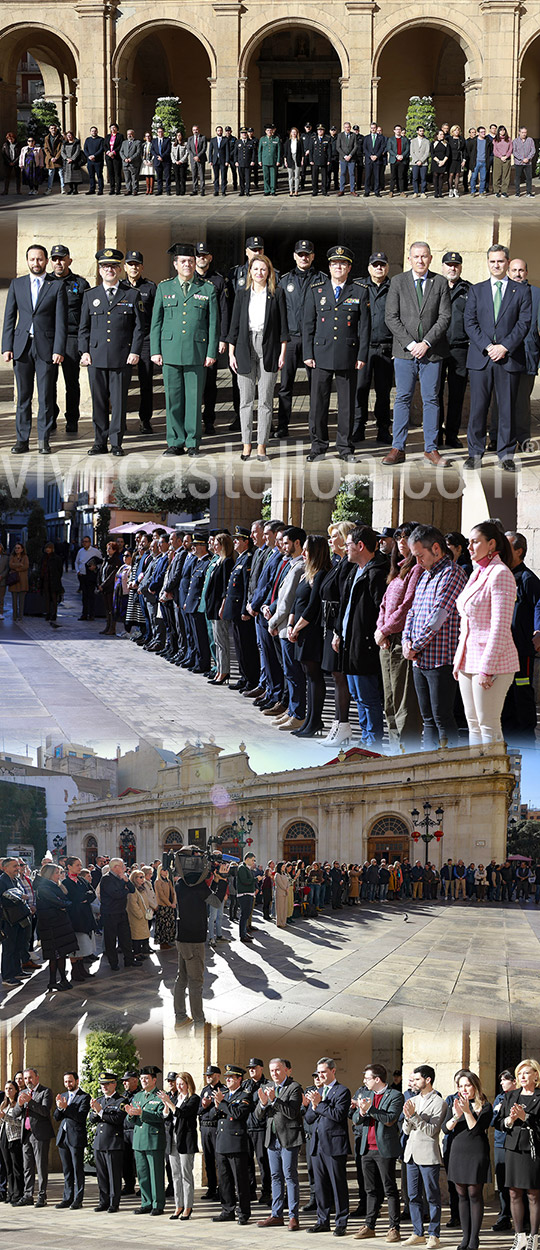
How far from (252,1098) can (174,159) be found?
14.8 meters

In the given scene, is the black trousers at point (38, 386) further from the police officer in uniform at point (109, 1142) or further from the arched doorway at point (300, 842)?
the police officer in uniform at point (109, 1142)

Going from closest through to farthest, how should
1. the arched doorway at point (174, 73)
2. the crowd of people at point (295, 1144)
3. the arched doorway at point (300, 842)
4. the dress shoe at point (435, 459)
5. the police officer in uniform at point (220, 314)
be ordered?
the crowd of people at point (295, 1144) < the dress shoe at point (435, 459) < the police officer in uniform at point (220, 314) < the arched doorway at point (300, 842) < the arched doorway at point (174, 73)

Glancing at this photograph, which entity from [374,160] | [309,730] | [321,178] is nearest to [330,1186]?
[309,730]

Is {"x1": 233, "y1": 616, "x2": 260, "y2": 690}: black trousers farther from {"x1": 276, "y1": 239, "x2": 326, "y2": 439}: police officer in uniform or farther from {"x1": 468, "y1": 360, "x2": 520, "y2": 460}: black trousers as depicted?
{"x1": 468, "y1": 360, "x2": 520, "y2": 460}: black trousers

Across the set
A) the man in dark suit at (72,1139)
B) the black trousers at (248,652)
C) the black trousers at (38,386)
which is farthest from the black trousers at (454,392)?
the man in dark suit at (72,1139)

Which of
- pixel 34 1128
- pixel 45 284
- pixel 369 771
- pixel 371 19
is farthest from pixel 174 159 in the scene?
pixel 34 1128

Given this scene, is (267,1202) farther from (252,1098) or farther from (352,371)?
(352,371)

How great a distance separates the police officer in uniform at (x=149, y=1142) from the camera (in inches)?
444

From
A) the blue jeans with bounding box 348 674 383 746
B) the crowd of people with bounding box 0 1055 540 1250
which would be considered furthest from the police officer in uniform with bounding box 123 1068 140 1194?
the blue jeans with bounding box 348 674 383 746

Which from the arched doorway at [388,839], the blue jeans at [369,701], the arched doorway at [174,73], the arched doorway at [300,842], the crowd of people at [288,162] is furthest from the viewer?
the arched doorway at [174,73]

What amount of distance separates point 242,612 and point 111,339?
2316 mm

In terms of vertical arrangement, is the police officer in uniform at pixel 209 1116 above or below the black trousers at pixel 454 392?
below

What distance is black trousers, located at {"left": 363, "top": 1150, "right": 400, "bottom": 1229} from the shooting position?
10.2 m

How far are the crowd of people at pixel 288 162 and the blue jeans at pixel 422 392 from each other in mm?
9656
